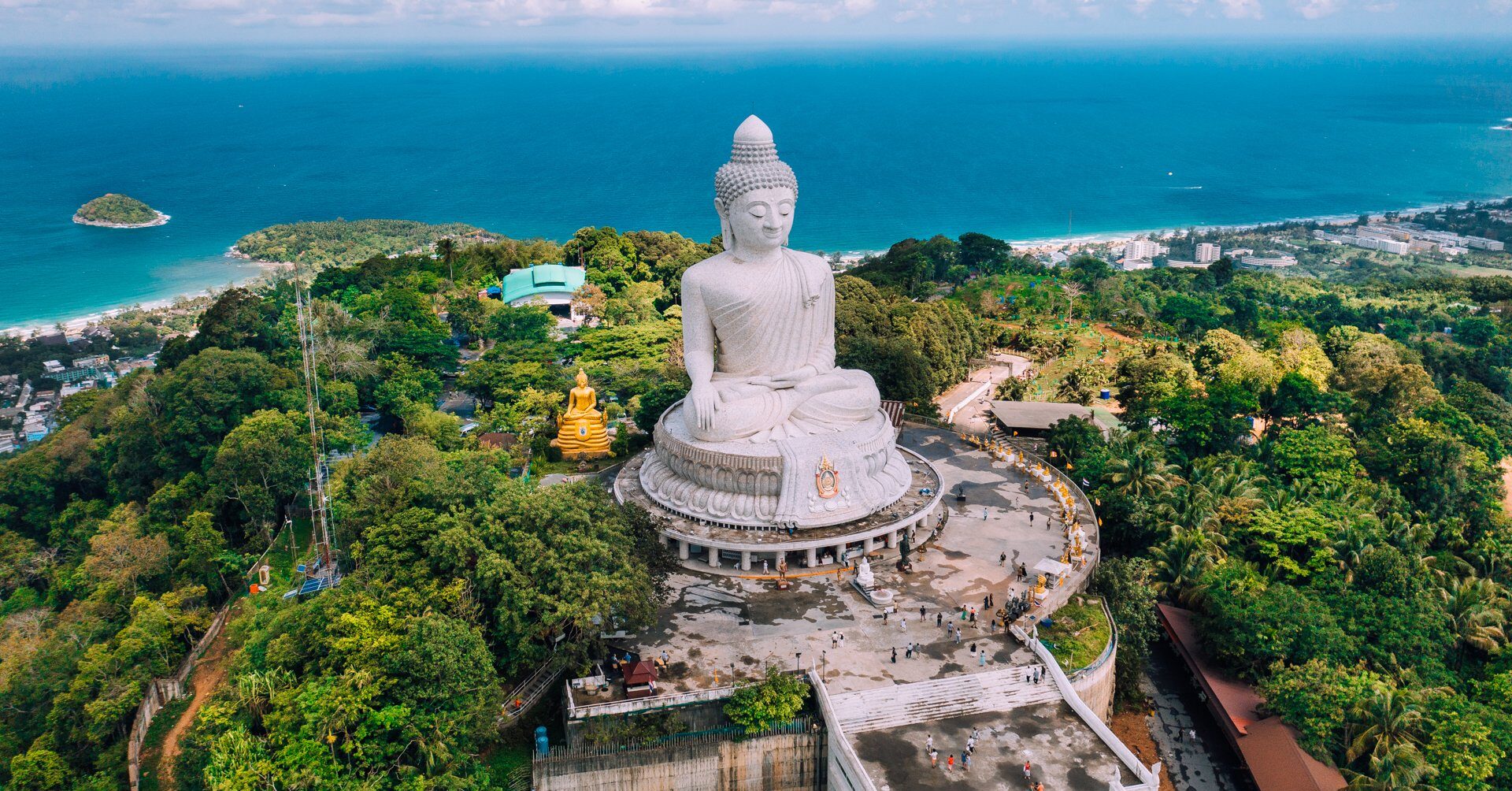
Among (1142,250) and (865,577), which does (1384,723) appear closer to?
(865,577)

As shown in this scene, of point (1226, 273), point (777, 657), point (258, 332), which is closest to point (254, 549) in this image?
point (258, 332)

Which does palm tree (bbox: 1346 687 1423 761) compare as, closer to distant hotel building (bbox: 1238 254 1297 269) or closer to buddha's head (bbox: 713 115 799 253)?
buddha's head (bbox: 713 115 799 253)

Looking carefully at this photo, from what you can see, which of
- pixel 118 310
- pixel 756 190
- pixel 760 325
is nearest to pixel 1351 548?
pixel 760 325

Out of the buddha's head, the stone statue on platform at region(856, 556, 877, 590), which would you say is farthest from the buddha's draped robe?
the stone statue on platform at region(856, 556, 877, 590)

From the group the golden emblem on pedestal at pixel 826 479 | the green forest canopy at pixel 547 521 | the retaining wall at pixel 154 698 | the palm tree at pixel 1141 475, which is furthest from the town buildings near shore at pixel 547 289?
the palm tree at pixel 1141 475

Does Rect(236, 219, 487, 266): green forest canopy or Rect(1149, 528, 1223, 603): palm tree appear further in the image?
Rect(236, 219, 487, 266): green forest canopy

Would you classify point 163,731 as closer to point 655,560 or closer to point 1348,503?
point 655,560
